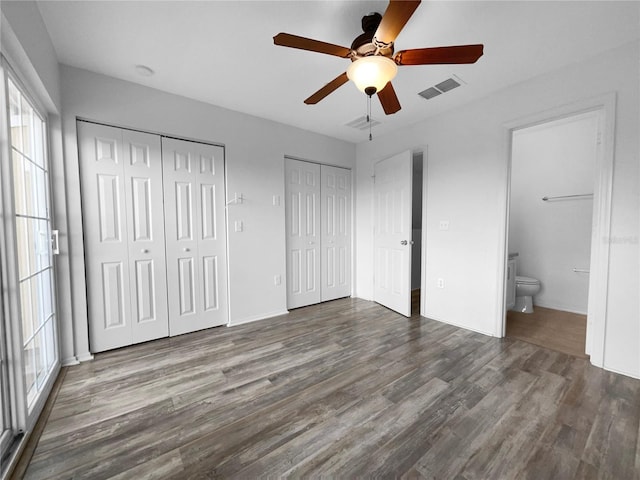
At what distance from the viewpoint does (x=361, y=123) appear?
125 inches

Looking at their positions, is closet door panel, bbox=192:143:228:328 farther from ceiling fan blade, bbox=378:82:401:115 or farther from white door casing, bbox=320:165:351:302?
ceiling fan blade, bbox=378:82:401:115

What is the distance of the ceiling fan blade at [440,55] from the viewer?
1325 millimetres

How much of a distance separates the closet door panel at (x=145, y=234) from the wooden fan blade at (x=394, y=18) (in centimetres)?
219

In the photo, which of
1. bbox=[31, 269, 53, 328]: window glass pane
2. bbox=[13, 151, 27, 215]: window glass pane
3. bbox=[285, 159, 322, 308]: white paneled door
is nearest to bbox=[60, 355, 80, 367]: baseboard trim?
bbox=[31, 269, 53, 328]: window glass pane

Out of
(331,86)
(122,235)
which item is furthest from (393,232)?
(122,235)

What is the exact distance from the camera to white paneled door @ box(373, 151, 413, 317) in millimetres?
3127

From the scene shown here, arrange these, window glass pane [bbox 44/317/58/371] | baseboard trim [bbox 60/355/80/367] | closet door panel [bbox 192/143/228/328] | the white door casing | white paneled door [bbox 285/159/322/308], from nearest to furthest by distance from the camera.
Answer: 1. window glass pane [bbox 44/317/58/371]
2. baseboard trim [bbox 60/355/80/367]
3. closet door panel [bbox 192/143/228/328]
4. white paneled door [bbox 285/159/322/308]
5. the white door casing

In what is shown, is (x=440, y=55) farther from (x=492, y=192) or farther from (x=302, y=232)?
(x=302, y=232)

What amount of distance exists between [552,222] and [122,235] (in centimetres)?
496

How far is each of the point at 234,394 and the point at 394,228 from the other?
8.11 feet

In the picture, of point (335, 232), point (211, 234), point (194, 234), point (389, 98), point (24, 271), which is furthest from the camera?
point (335, 232)

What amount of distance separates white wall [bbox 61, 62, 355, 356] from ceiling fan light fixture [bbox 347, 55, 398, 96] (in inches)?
70.9

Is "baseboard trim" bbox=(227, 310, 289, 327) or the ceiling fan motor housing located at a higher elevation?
the ceiling fan motor housing

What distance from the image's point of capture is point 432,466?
3.92ft
